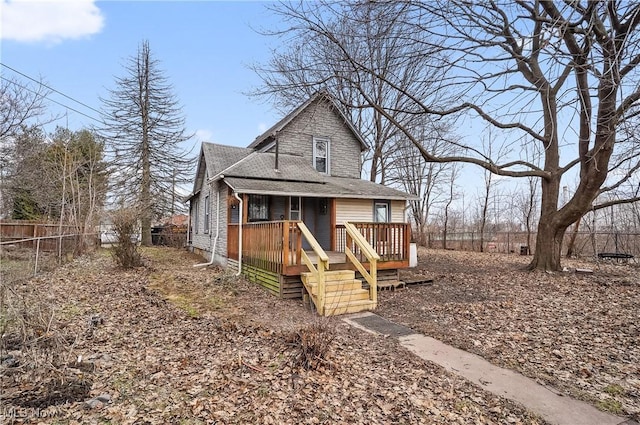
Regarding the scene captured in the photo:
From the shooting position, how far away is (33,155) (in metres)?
17.1

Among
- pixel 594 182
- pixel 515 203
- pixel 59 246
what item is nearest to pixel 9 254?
pixel 59 246

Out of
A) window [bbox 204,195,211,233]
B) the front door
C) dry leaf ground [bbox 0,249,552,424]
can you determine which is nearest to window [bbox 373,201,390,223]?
the front door

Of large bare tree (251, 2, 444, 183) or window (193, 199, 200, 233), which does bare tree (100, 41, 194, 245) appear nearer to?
window (193, 199, 200, 233)

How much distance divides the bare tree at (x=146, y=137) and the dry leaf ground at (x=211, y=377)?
19.0 metres

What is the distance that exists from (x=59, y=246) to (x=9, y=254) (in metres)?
1.59

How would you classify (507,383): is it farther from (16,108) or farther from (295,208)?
(16,108)

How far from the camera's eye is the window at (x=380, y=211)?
43.5 ft

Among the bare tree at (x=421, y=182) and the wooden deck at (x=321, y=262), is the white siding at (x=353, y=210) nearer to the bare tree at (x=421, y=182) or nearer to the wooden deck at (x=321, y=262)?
the wooden deck at (x=321, y=262)

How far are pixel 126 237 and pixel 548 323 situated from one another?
36.2ft

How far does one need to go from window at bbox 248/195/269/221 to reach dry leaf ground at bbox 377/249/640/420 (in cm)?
541

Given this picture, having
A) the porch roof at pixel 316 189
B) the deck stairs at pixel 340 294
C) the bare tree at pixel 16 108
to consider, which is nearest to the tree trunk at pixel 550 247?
the porch roof at pixel 316 189

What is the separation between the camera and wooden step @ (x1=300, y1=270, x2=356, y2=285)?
748 centimetres

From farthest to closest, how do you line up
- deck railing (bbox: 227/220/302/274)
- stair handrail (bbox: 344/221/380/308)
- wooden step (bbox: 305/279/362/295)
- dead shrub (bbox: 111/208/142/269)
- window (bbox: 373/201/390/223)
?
window (bbox: 373/201/390/223)
dead shrub (bbox: 111/208/142/269)
deck railing (bbox: 227/220/302/274)
stair handrail (bbox: 344/221/380/308)
wooden step (bbox: 305/279/362/295)

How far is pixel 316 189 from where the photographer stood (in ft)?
Answer: 36.9
